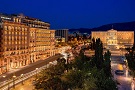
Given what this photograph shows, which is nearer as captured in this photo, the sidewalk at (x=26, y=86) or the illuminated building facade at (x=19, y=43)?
the sidewalk at (x=26, y=86)

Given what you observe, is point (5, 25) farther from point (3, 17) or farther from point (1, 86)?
point (1, 86)

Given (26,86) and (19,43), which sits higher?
(19,43)

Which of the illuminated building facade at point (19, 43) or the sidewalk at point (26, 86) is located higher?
the illuminated building facade at point (19, 43)

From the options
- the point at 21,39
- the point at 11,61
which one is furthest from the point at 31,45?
the point at 11,61

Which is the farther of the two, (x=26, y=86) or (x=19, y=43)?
(x=19, y=43)

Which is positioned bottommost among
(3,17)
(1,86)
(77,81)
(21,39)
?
(1,86)

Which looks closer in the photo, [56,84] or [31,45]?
[56,84]

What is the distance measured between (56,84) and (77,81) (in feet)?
13.1

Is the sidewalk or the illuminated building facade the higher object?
the illuminated building facade

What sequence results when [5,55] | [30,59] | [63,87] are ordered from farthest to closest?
[30,59] < [5,55] < [63,87]

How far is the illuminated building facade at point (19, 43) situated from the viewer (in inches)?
3438

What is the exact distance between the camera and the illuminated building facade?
286ft

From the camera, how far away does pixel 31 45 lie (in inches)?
4505

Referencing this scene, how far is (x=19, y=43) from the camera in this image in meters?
98.8
